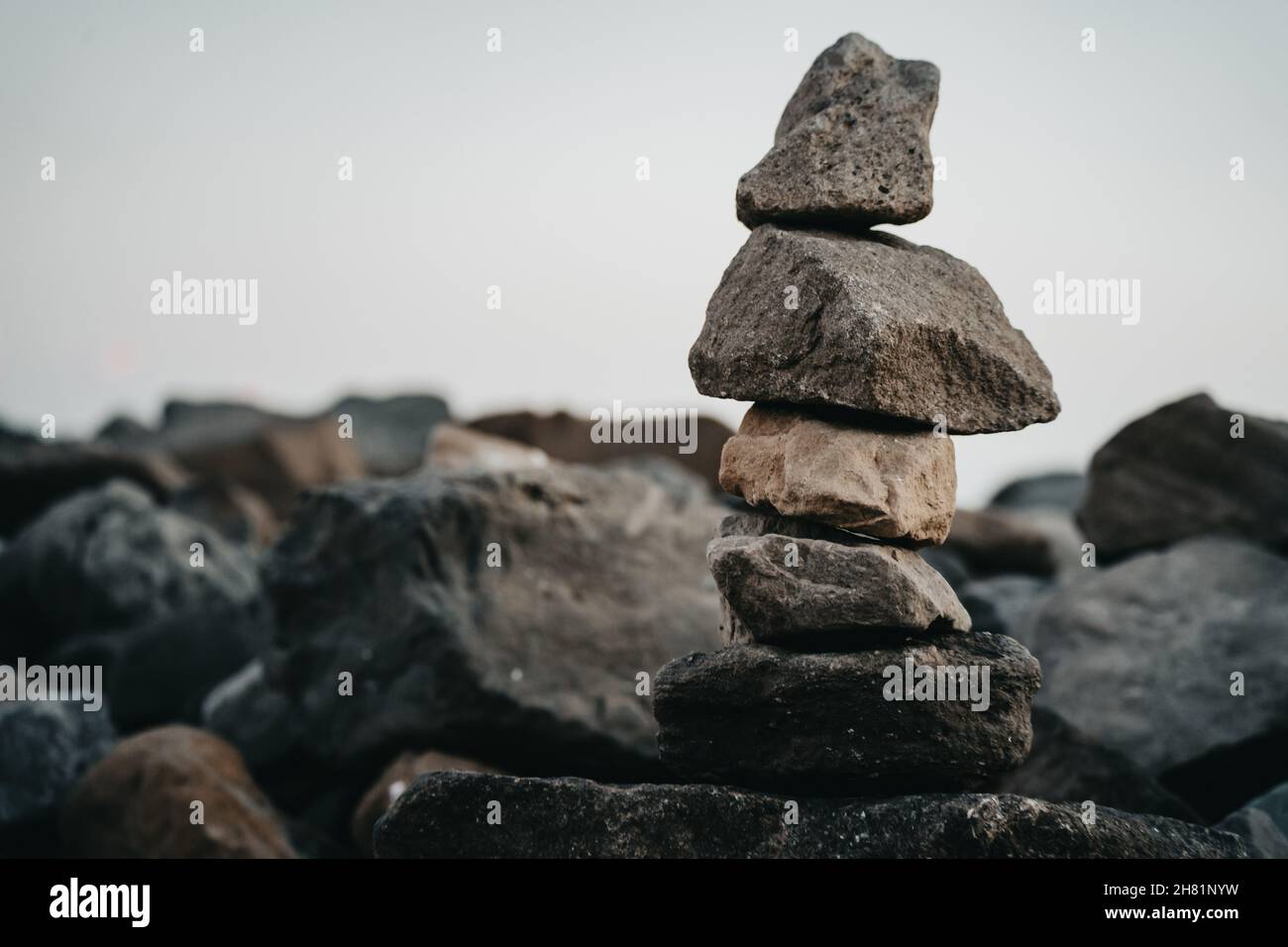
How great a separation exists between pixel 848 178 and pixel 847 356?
0.96m

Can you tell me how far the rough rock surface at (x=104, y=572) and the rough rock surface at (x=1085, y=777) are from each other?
8564 mm

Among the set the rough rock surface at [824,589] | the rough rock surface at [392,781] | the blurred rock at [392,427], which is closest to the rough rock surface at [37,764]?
the rough rock surface at [392,781]

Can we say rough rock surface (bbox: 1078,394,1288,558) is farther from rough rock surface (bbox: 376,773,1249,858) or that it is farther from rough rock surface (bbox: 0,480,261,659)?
rough rock surface (bbox: 0,480,261,659)

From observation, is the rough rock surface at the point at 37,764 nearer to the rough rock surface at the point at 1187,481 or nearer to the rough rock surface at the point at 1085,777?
the rough rock surface at the point at 1085,777

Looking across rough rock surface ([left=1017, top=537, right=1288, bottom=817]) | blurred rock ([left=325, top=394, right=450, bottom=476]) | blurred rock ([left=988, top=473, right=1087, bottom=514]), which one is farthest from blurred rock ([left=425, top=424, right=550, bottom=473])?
blurred rock ([left=988, top=473, right=1087, bottom=514])

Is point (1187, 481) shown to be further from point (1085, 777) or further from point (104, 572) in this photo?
point (104, 572)

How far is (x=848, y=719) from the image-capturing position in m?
5.89

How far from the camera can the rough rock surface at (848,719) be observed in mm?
5852

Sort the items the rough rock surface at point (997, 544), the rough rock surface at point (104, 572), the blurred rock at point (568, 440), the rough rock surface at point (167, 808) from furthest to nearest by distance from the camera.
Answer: the blurred rock at point (568, 440) < the rough rock surface at point (997, 544) < the rough rock surface at point (104, 572) < the rough rock surface at point (167, 808)

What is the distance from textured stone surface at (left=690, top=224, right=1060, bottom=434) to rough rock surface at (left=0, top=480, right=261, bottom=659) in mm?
8891

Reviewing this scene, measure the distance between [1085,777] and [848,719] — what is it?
8.63 ft

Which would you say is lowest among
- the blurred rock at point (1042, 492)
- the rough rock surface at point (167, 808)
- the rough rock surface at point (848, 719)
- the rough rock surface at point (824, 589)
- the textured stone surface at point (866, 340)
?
the rough rock surface at point (167, 808)

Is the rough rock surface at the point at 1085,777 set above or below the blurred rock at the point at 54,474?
below
